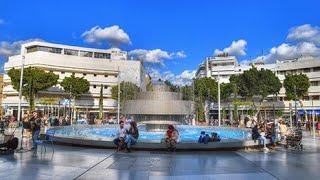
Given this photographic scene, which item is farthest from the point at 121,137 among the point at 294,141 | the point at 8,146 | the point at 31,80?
Answer: the point at 31,80

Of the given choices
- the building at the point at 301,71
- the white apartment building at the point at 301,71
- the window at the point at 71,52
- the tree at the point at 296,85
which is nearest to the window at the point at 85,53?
the window at the point at 71,52

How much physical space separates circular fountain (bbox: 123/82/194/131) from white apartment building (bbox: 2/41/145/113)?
6964cm

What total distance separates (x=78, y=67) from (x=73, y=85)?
47.7 feet

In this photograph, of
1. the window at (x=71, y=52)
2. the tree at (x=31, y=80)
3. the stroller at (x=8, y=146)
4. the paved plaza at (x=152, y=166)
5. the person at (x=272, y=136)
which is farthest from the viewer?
the window at (x=71, y=52)

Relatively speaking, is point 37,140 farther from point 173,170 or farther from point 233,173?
point 233,173

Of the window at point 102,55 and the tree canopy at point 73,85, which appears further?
the window at point 102,55

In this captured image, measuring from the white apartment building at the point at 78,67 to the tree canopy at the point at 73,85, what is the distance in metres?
7.12

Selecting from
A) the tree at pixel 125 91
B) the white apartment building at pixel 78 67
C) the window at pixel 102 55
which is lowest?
the tree at pixel 125 91

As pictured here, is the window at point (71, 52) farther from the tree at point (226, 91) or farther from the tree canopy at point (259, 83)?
the tree canopy at point (259, 83)

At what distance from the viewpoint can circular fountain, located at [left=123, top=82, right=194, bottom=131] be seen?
95.4 feet

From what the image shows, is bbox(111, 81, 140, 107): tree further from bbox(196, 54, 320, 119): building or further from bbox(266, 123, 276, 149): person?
bbox(266, 123, 276, 149): person

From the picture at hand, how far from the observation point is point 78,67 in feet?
339

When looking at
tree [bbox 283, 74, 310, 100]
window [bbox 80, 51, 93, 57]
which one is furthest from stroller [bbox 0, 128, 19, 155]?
window [bbox 80, 51, 93, 57]

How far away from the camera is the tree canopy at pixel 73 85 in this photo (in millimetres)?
89375
